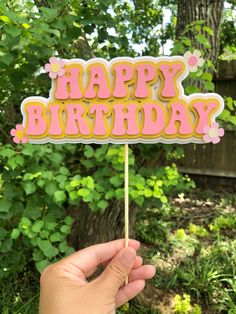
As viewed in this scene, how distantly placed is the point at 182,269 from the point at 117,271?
1853 millimetres

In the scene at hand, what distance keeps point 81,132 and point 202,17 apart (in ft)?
5.08

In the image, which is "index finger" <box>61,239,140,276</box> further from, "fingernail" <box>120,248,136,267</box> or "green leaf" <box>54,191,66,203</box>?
"green leaf" <box>54,191,66,203</box>

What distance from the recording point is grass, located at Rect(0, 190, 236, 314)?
267 cm

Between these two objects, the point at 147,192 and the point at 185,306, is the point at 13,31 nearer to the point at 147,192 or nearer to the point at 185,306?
the point at 147,192

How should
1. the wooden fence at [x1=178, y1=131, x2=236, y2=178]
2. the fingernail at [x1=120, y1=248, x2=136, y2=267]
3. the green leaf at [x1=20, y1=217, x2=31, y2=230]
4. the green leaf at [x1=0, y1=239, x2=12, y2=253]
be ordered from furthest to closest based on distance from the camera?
the wooden fence at [x1=178, y1=131, x2=236, y2=178] < the green leaf at [x1=0, y1=239, x2=12, y2=253] < the green leaf at [x1=20, y1=217, x2=31, y2=230] < the fingernail at [x1=120, y1=248, x2=136, y2=267]

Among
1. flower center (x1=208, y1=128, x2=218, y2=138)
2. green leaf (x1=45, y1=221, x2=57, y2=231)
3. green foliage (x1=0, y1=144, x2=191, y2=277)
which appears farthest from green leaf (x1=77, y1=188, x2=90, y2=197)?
flower center (x1=208, y1=128, x2=218, y2=138)

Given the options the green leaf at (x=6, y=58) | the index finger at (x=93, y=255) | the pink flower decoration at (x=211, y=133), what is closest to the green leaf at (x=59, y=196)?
the index finger at (x=93, y=255)

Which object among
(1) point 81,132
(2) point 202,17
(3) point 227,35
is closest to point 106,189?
(1) point 81,132

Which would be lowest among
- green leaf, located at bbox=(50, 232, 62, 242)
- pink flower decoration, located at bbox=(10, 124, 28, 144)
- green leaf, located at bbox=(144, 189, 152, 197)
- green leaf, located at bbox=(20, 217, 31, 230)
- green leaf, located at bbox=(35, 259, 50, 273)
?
green leaf, located at bbox=(35, 259, 50, 273)

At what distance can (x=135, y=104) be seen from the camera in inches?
57.1

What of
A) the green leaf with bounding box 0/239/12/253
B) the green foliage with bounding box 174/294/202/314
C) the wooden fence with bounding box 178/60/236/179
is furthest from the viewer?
the wooden fence with bounding box 178/60/236/179

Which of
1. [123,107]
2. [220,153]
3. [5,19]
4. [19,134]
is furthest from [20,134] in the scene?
[220,153]

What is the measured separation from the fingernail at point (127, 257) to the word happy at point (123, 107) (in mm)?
399

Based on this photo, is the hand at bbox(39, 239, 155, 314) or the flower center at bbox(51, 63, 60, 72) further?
the flower center at bbox(51, 63, 60, 72)
